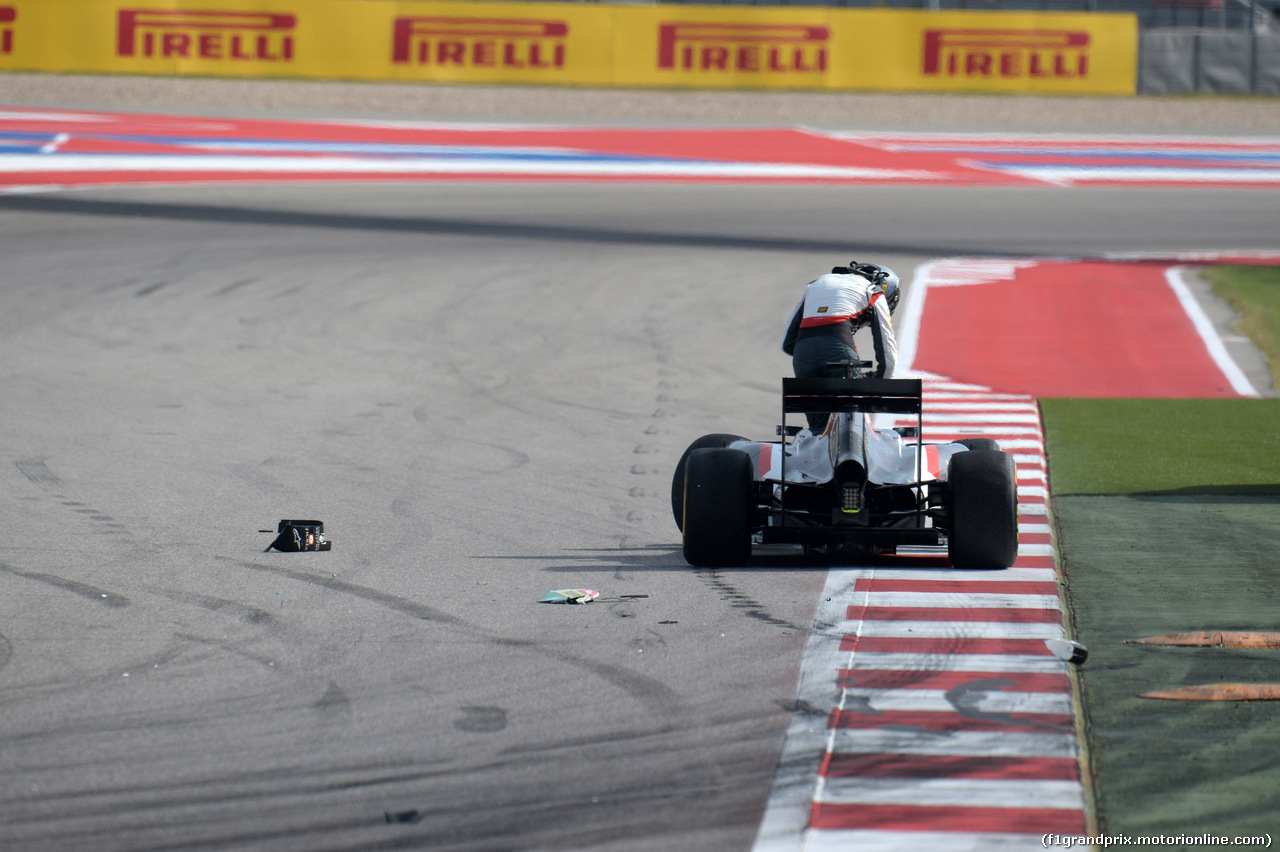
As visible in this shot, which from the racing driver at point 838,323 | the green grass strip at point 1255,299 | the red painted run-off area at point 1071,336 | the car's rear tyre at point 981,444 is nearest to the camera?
the car's rear tyre at point 981,444

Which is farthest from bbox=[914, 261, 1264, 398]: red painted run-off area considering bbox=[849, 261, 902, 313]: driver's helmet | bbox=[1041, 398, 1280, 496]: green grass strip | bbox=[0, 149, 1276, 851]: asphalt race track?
bbox=[849, 261, 902, 313]: driver's helmet

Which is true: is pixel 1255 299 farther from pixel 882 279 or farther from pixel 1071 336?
pixel 882 279

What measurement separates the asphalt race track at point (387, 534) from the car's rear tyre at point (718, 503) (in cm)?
18

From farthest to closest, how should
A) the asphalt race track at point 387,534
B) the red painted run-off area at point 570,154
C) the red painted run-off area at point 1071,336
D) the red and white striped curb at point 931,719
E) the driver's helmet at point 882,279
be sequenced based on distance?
the red painted run-off area at point 570,154, the red painted run-off area at point 1071,336, the driver's helmet at point 882,279, the asphalt race track at point 387,534, the red and white striped curb at point 931,719

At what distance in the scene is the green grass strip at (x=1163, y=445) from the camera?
1028cm

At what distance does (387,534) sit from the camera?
877 centimetres

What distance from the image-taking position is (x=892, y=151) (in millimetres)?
29609

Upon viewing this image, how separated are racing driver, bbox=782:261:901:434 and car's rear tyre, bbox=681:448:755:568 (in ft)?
2.46

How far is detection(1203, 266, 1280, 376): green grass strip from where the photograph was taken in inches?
646

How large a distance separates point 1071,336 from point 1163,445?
4.98 m

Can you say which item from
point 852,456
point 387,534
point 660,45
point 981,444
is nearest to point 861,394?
point 852,456

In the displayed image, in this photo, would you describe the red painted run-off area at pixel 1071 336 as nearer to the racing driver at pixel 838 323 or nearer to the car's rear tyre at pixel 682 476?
the racing driver at pixel 838 323

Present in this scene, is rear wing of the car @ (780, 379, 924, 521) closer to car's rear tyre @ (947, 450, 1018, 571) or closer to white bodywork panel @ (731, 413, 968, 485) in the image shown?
white bodywork panel @ (731, 413, 968, 485)

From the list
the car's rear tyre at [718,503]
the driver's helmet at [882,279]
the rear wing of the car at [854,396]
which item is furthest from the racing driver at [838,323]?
the car's rear tyre at [718,503]
